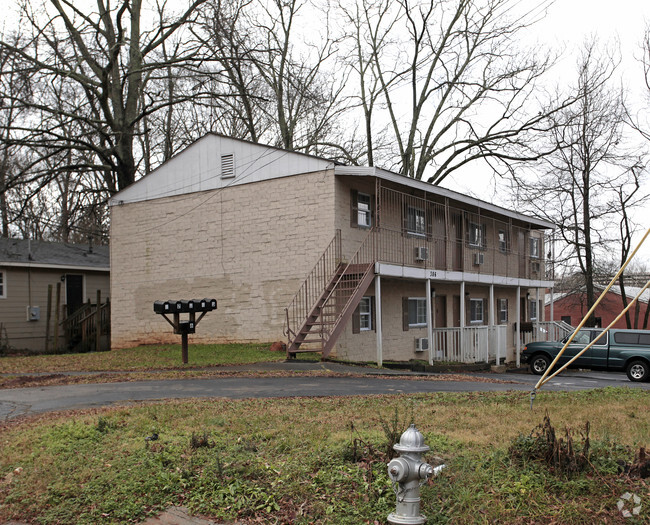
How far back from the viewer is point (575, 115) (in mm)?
33875

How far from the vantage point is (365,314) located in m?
20.6

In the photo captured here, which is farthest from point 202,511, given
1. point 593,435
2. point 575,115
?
point 575,115

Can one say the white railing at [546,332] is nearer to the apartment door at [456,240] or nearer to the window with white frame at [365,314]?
the apartment door at [456,240]

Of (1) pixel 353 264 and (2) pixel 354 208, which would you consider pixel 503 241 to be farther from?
(1) pixel 353 264

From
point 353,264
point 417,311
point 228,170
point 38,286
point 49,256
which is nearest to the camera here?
point 353,264

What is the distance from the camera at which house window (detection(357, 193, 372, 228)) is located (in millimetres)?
20562

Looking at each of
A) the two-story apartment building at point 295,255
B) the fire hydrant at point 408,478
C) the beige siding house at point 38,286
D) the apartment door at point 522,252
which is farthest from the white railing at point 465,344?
the fire hydrant at point 408,478

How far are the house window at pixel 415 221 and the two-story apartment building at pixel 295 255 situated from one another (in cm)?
5

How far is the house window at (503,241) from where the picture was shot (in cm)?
3040

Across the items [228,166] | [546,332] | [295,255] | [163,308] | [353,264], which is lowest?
[546,332]

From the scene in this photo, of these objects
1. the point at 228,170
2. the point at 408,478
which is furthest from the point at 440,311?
the point at 408,478

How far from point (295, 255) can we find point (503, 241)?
552 inches

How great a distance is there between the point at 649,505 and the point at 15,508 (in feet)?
15.8

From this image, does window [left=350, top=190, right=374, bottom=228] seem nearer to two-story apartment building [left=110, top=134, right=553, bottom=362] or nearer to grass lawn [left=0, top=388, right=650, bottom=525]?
two-story apartment building [left=110, top=134, right=553, bottom=362]
